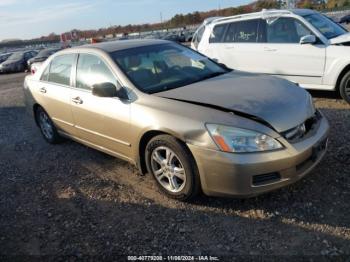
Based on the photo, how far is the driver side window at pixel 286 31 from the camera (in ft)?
22.8

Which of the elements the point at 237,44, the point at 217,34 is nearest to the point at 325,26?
the point at 237,44

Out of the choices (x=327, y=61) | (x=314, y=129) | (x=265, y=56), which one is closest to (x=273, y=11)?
A: (x=265, y=56)

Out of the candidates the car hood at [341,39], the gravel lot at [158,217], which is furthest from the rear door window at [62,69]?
the car hood at [341,39]

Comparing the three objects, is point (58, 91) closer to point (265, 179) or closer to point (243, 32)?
point (265, 179)

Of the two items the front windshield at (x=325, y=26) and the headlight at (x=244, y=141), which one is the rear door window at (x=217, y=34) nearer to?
the front windshield at (x=325, y=26)

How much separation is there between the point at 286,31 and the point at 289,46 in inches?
14.2

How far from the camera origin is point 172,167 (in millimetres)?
3713

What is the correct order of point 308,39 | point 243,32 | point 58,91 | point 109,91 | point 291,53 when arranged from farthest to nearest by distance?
1. point 243,32
2. point 291,53
3. point 308,39
4. point 58,91
5. point 109,91

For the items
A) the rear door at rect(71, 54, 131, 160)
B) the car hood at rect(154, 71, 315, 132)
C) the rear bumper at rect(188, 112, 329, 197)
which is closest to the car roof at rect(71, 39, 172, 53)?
the rear door at rect(71, 54, 131, 160)

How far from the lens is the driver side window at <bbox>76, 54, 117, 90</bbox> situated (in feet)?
14.4

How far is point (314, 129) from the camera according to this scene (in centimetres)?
364

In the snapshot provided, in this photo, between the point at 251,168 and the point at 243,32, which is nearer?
the point at 251,168

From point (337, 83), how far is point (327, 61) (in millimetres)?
438

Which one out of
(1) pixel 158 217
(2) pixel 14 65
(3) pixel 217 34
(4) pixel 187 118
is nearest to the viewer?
(4) pixel 187 118
